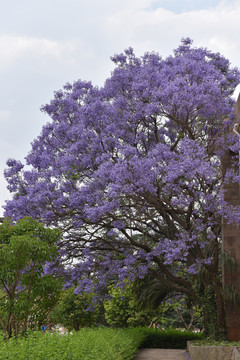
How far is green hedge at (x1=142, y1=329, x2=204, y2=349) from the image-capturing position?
24.0 meters

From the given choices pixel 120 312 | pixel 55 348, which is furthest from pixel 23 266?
pixel 120 312

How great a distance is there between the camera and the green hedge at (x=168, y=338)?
2397 centimetres

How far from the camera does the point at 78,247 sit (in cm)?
1672

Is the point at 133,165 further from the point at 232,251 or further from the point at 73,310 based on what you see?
the point at 73,310

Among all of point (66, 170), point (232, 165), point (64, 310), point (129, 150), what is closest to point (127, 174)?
point (129, 150)

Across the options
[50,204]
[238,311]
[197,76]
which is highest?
[197,76]

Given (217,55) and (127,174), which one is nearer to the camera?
(127,174)

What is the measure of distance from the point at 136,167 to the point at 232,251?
5.39 meters

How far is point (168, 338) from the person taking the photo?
2444cm

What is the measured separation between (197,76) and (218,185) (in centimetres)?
354

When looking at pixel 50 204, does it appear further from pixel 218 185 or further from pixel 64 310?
pixel 64 310

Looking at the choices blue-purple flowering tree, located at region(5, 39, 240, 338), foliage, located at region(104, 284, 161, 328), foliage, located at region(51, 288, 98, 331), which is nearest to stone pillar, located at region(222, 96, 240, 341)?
blue-purple flowering tree, located at region(5, 39, 240, 338)

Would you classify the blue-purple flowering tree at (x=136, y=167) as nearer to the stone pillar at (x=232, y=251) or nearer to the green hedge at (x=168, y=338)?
the stone pillar at (x=232, y=251)

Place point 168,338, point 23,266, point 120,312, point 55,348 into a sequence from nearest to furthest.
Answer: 1. point 55,348
2. point 23,266
3. point 120,312
4. point 168,338
